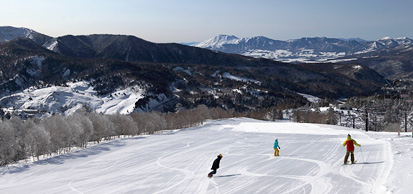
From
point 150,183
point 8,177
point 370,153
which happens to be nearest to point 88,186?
point 150,183

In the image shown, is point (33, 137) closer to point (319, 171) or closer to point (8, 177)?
point (8, 177)

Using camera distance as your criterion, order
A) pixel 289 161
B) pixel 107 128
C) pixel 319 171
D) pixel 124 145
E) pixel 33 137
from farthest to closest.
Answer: pixel 107 128
pixel 124 145
pixel 33 137
pixel 289 161
pixel 319 171

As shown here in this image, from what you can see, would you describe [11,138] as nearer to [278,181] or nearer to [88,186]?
[88,186]

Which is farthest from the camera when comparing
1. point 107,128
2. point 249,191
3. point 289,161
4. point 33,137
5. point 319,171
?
point 107,128

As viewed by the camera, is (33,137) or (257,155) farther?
(33,137)

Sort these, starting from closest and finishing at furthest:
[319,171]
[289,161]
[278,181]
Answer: [278,181] < [319,171] < [289,161]

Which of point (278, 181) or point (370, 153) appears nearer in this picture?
point (278, 181)

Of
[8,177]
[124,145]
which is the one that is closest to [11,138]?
[124,145]

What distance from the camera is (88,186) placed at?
23250 millimetres

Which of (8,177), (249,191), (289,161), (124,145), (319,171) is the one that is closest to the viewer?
(249,191)

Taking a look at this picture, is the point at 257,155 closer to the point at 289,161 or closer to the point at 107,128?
the point at 289,161

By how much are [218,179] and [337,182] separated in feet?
25.2

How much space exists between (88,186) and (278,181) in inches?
510

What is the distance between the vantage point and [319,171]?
80.3ft
